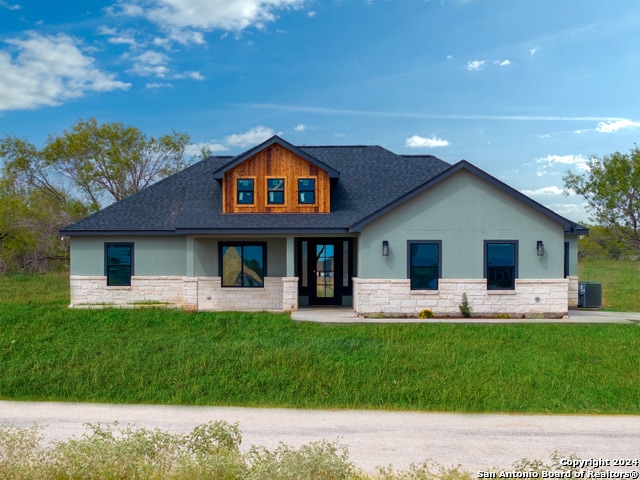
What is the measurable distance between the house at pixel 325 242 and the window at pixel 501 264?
3 cm

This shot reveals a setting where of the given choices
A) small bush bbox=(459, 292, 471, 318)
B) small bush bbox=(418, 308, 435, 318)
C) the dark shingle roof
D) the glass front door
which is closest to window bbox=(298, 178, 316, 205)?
the dark shingle roof

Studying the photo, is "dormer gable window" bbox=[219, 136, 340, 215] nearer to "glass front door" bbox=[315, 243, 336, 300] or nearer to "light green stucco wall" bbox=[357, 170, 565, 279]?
"glass front door" bbox=[315, 243, 336, 300]

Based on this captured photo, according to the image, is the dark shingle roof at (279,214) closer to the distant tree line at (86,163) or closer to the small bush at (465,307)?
the small bush at (465,307)

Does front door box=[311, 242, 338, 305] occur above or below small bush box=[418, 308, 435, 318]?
above

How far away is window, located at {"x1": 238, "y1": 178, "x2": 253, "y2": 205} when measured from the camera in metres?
17.8

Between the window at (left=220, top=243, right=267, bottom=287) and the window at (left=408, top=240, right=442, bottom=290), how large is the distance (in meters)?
5.10

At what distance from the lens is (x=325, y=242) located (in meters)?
18.3

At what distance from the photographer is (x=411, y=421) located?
8.49m

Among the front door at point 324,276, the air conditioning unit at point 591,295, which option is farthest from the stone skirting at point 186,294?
the air conditioning unit at point 591,295

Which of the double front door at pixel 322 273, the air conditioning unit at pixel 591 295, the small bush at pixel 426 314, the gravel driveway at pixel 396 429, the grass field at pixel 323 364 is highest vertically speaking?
the double front door at pixel 322 273

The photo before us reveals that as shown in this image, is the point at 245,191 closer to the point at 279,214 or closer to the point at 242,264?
the point at 279,214

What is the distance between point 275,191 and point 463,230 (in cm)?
642

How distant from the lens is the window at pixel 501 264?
52.0 ft

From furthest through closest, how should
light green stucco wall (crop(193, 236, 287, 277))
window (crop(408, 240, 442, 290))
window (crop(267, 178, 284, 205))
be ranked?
1. window (crop(267, 178, 284, 205))
2. light green stucco wall (crop(193, 236, 287, 277))
3. window (crop(408, 240, 442, 290))
